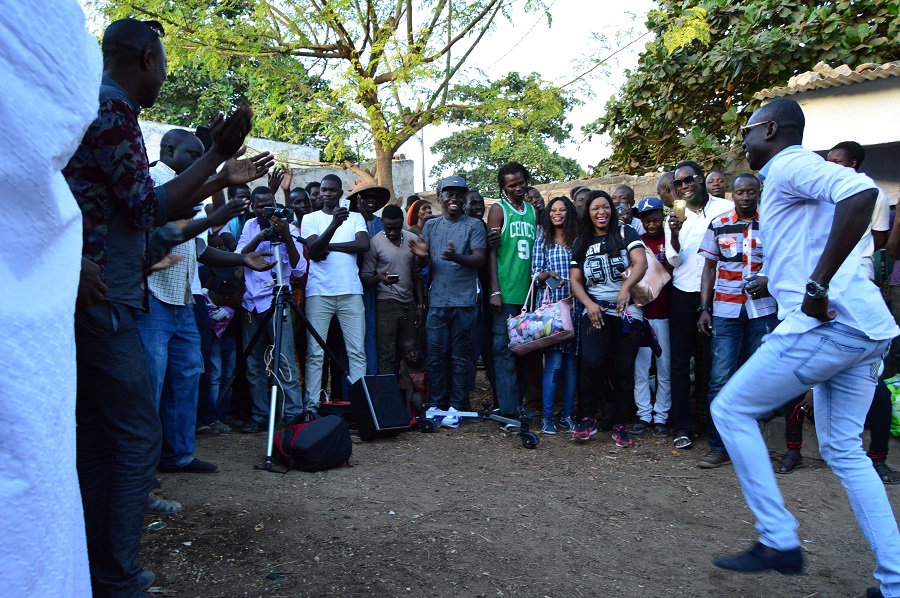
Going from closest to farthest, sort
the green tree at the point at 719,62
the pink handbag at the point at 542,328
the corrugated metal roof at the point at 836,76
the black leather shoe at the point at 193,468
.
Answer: the black leather shoe at the point at 193,468 → the pink handbag at the point at 542,328 → the corrugated metal roof at the point at 836,76 → the green tree at the point at 719,62

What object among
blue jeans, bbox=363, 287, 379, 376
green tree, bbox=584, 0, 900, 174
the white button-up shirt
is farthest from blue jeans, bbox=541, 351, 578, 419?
green tree, bbox=584, 0, 900, 174

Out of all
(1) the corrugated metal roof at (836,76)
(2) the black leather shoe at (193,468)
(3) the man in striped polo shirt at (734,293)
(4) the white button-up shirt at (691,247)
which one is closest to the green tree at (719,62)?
(1) the corrugated metal roof at (836,76)

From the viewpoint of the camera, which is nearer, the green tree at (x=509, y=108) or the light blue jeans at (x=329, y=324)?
the light blue jeans at (x=329, y=324)

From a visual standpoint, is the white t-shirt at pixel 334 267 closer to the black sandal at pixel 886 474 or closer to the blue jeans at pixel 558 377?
the blue jeans at pixel 558 377

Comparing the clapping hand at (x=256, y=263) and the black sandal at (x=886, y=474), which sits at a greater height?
the clapping hand at (x=256, y=263)

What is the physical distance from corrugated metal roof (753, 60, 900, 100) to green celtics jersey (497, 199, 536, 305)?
14.3ft

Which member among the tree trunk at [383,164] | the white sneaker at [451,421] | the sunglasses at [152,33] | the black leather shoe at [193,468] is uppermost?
the tree trunk at [383,164]

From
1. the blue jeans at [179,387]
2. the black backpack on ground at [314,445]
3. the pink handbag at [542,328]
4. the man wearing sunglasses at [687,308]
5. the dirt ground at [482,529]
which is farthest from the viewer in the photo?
the pink handbag at [542,328]

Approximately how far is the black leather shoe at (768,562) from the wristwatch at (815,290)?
3.51ft

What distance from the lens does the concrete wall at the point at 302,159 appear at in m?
14.2

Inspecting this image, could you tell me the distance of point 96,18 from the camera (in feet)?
35.7

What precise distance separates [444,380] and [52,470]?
6.42 m

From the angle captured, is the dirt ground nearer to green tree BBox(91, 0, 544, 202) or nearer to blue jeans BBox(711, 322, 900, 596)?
blue jeans BBox(711, 322, 900, 596)

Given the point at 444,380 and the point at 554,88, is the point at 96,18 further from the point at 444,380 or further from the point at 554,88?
the point at 444,380
